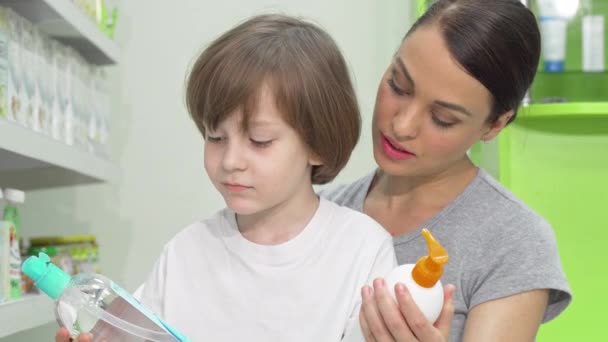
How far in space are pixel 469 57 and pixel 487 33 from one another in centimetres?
6

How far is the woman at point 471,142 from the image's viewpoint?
62.8 inches

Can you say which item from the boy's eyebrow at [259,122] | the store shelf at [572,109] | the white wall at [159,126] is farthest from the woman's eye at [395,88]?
the white wall at [159,126]

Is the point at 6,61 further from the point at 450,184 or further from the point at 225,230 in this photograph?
the point at 450,184

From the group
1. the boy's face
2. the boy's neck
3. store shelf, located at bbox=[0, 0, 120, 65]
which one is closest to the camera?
the boy's face

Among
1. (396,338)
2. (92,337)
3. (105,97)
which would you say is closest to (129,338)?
(92,337)

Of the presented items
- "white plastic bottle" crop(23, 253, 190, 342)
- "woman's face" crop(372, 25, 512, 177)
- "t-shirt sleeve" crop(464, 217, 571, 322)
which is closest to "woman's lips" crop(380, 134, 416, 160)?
"woman's face" crop(372, 25, 512, 177)

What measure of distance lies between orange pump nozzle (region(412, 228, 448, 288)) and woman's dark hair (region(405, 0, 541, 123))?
21.3 inches

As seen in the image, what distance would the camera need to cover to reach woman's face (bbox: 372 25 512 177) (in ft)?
5.25

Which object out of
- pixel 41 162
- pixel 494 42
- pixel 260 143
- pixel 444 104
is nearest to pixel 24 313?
pixel 41 162

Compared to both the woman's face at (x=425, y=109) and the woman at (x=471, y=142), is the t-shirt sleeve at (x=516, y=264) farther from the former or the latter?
the woman's face at (x=425, y=109)

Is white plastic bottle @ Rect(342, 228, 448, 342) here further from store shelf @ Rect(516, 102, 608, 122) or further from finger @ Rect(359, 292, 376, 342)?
store shelf @ Rect(516, 102, 608, 122)

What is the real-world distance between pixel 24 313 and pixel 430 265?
1442 millimetres

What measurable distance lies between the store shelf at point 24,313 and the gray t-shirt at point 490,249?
0.99 meters

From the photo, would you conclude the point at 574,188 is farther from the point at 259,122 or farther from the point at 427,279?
the point at 427,279
